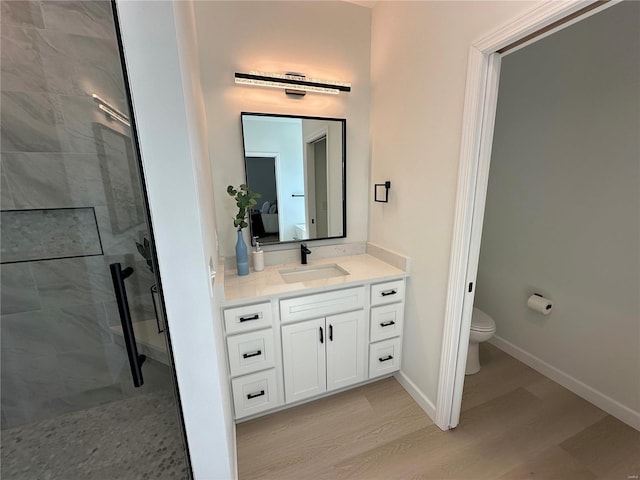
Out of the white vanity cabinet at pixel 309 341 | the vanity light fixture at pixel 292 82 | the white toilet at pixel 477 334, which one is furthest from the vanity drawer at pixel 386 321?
the vanity light fixture at pixel 292 82

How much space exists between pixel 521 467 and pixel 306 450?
1.13 m

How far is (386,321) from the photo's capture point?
1861 mm

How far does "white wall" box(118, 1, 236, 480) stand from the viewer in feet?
2.27

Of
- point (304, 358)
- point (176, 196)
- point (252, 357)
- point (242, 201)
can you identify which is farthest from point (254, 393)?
point (176, 196)

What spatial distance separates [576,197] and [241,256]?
2255 mm

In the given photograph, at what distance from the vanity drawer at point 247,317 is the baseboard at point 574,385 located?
2.08 m

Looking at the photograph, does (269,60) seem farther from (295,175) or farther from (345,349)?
(345,349)

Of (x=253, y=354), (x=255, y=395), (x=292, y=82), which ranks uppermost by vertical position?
(x=292, y=82)

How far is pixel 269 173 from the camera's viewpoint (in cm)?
192

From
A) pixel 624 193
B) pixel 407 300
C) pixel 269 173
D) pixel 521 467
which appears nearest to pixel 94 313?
pixel 269 173

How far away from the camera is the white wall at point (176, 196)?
2.27ft

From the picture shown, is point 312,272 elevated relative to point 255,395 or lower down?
elevated

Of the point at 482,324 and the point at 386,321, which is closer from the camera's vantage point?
the point at 386,321

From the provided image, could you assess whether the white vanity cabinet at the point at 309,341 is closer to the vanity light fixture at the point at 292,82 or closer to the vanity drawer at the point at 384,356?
the vanity drawer at the point at 384,356
